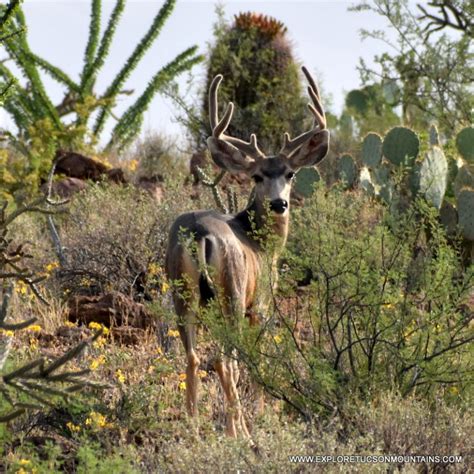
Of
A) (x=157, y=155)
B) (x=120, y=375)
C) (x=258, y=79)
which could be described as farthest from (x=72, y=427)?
(x=157, y=155)

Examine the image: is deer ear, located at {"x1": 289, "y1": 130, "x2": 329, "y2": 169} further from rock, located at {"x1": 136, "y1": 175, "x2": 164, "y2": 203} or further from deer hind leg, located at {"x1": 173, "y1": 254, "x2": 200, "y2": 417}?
rock, located at {"x1": 136, "y1": 175, "x2": 164, "y2": 203}

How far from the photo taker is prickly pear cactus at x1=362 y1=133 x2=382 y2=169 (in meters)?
14.2

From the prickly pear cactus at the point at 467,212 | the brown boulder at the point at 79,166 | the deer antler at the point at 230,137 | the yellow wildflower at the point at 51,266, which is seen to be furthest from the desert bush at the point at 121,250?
the brown boulder at the point at 79,166

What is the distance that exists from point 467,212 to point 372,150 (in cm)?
206

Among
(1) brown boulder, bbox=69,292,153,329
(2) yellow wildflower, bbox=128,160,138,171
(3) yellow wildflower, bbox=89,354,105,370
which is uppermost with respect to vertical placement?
(2) yellow wildflower, bbox=128,160,138,171

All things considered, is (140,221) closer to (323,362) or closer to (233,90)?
(323,362)

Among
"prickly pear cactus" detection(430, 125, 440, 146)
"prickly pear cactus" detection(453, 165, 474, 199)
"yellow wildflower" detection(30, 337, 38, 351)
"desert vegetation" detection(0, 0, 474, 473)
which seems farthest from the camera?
"prickly pear cactus" detection(430, 125, 440, 146)

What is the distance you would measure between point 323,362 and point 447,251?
40.6 inches

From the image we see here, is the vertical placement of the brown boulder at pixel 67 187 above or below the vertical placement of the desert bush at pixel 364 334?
above

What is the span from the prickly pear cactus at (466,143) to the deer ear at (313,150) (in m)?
4.43

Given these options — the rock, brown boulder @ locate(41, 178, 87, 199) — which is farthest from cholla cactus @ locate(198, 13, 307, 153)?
brown boulder @ locate(41, 178, 87, 199)

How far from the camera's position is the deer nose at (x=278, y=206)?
8578 mm

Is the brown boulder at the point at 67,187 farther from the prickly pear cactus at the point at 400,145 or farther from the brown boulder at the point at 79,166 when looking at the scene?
the prickly pear cactus at the point at 400,145

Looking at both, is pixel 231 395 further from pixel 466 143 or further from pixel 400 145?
pixel 466 143
